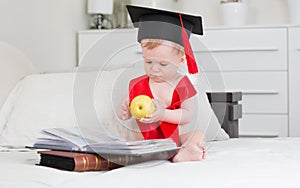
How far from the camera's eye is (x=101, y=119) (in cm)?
160

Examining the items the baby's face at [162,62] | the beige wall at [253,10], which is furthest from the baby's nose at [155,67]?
the beige wall at [253,10]

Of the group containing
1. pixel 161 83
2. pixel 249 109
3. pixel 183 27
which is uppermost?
pixel 183 27

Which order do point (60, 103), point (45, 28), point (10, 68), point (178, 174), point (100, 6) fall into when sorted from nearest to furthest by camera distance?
point (178, 174)
point (60, 103)
point (10, 68)
point (45, 28)
point (100, 6)

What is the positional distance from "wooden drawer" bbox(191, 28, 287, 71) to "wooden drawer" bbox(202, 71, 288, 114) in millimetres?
38

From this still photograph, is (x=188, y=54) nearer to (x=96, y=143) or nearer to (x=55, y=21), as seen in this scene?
(x=96, y=143)

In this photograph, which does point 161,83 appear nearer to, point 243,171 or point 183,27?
point 183,27

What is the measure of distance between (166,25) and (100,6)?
5.96 feet

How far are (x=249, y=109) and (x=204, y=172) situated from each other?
1781 mm

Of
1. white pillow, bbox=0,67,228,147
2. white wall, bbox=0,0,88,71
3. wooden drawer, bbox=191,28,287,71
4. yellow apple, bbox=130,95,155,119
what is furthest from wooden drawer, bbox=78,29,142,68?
wooden drawer, bbox=191,28,287,71

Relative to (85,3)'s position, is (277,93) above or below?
below

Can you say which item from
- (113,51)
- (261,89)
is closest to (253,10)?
(261,89)

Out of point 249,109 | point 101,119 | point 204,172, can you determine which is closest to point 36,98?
point 101,119

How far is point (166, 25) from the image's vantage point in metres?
1.34

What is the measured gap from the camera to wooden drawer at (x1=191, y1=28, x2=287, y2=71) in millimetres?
2863
